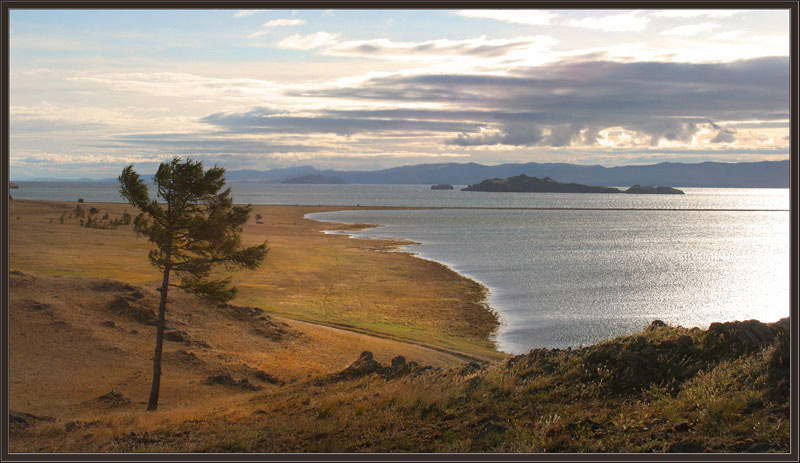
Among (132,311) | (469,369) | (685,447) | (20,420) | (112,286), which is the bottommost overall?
(20,420)

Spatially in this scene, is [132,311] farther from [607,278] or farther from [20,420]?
[607,278]

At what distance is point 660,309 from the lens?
39625 mm

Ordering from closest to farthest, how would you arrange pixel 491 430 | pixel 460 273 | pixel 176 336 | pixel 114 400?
1. pixel 491 430
2. pixel 114 400
3. pixel 176 336
4. pixel 460 273

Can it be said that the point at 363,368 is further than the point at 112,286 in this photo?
No

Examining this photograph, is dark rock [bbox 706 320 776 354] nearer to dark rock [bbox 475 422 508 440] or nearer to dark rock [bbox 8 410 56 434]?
dark rock [bbox 475 422 508 440]

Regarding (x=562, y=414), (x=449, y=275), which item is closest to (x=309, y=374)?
(x=562, y=414)

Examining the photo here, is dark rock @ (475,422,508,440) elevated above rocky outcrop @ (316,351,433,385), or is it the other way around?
dark rock @ (475,422,508,440)

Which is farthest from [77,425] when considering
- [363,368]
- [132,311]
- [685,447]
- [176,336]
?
[685,447]

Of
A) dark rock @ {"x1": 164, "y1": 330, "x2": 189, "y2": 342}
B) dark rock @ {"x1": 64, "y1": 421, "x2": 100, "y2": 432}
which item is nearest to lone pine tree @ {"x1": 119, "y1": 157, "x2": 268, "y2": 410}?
dark rock @ {"x1": 64, "y1": 421, "x2": 100, "y2": 432}

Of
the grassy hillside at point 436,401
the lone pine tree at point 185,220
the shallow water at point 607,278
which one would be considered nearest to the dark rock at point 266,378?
the grassy hillside at point 436,401

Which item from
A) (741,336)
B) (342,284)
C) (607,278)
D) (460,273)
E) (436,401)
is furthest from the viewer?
(460,273)

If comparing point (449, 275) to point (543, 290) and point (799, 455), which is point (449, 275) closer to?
point (543, 290)

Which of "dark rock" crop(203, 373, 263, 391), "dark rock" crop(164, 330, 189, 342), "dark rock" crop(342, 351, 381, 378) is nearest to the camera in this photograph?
"dark rock" crop(342, 351, 381, 378)
